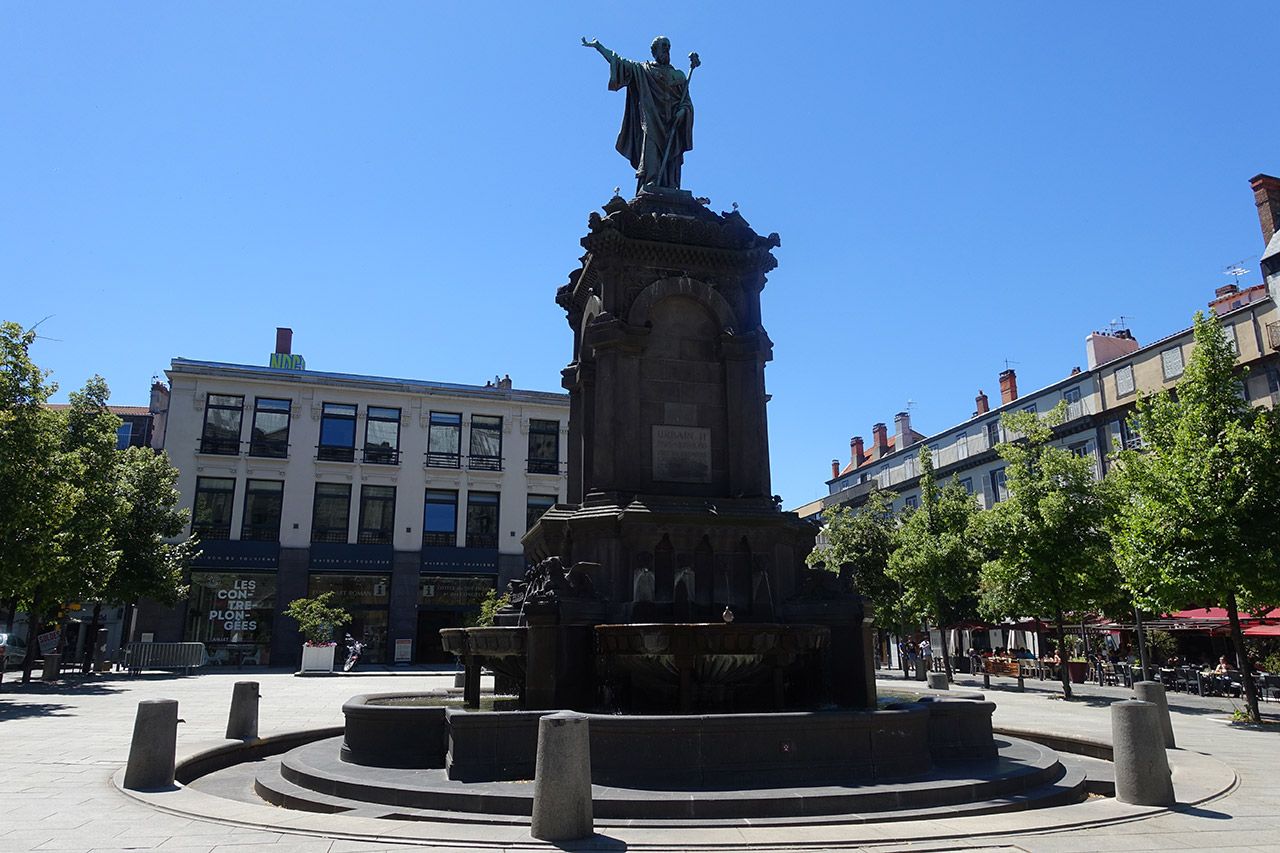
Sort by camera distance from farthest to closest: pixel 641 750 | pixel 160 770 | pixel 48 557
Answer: pixel 48 557
pixel 160 770
pixel 641 750

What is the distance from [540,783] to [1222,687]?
30607 mm

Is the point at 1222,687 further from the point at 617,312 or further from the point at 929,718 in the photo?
the point at 617,312

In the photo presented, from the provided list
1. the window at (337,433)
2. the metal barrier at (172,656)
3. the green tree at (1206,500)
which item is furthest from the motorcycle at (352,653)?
the green tree at (1206,500)

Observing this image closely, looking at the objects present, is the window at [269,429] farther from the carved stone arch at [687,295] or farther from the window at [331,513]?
the carved stone arch at [687,295]

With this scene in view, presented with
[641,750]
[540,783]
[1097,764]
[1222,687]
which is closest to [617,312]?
[641,750]

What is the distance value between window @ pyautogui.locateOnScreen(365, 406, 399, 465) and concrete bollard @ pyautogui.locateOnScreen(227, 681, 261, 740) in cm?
3816

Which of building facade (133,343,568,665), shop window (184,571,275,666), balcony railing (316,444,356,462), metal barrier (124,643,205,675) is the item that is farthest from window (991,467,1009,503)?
metal barrier (124,643,205,675)

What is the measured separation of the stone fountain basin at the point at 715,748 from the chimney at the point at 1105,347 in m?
47.1

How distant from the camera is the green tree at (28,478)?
2394cm

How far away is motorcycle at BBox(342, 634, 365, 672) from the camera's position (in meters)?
41.2

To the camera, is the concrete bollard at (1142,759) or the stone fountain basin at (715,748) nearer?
the stone fountain basin at (715,748)

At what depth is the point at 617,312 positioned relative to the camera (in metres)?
14.1

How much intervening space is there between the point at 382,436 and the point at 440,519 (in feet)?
19.8

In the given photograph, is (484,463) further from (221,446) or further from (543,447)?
(221,446)
